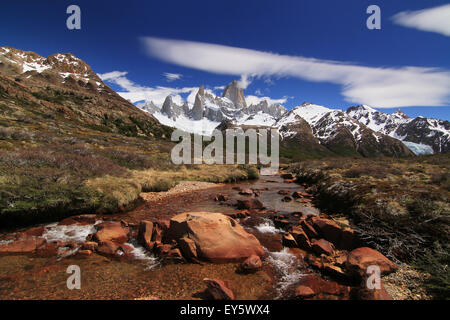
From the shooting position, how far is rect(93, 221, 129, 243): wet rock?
12177 mm

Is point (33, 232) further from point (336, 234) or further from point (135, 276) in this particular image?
point (336, 234)

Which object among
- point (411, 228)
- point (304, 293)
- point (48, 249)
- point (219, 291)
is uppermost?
point (411, 228)

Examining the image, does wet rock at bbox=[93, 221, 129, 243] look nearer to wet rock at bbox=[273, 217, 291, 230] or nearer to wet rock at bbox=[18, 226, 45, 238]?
wet rock at bbox=[18, 226, 45, 238]

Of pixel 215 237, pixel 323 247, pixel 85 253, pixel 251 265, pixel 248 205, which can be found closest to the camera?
pixel 251 265

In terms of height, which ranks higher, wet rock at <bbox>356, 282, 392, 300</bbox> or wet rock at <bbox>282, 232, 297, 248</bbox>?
wet rock at <bbox>356, 282, 392, 300</bbox>

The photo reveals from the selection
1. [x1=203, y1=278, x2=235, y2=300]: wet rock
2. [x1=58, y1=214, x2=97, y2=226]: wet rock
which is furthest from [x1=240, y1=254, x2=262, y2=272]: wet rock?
[x1=58, y1=214, x2=97, y2=226]: wet rock

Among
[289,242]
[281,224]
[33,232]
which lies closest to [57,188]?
[33,232]

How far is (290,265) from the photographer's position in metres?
10.5

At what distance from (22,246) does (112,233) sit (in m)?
4.35

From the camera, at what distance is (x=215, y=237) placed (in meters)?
11.3

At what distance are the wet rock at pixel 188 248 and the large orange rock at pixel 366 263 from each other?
7.56 m

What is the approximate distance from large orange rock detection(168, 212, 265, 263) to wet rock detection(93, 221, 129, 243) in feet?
10.4

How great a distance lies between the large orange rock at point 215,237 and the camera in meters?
10.7

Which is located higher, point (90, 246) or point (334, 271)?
point (90, 246)
